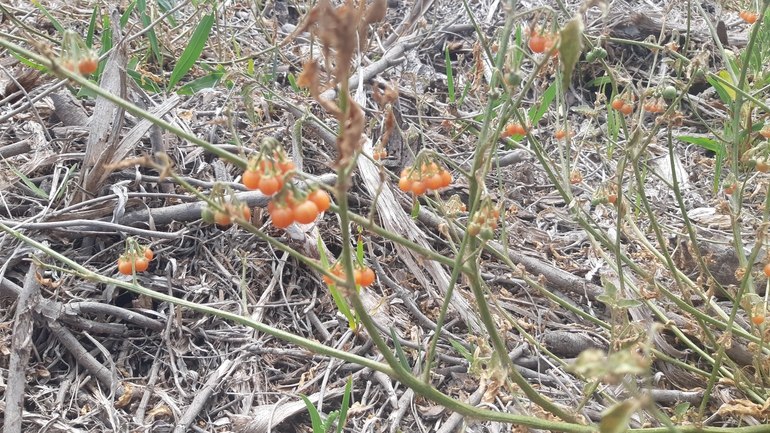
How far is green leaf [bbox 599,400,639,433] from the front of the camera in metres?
0.70

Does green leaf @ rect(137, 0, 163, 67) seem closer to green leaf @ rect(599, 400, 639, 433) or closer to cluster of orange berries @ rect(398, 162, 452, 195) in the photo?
cluster of orange berries @ rect(398, 162, 452, 195)

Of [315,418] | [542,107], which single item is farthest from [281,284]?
[542,107]

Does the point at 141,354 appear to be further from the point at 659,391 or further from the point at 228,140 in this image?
the point at 659,391

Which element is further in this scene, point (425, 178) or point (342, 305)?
point (342, 305)

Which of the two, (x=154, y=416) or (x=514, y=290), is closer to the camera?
(x=154, y=416)

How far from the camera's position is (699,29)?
3723mm

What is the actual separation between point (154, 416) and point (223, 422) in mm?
224

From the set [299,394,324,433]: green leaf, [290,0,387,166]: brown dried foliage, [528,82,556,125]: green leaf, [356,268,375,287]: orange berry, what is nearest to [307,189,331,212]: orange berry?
[290,0,387,166]: brown dried foliage

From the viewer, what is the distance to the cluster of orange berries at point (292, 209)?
3.20 ft

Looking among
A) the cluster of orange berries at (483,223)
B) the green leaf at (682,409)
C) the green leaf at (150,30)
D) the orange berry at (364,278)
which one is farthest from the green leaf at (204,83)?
the green leaf at (682,409)

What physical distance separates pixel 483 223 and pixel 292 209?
1.28 feet

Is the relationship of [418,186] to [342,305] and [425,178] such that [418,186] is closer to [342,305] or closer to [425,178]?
[425,178]

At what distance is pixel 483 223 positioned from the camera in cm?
111

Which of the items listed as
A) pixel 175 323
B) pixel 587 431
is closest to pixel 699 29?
pixel 587 431
